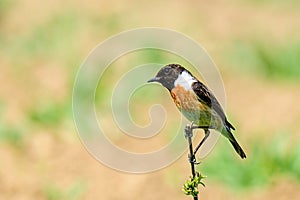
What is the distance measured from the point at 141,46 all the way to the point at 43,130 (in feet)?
11.4

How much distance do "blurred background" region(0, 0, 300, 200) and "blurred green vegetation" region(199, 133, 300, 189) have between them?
1cm

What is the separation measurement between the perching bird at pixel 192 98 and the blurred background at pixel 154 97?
3128mm

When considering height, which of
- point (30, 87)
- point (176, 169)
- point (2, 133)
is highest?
point (30, 87)

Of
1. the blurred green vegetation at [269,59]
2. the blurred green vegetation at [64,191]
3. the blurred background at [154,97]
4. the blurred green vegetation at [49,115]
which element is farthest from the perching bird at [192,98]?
the blurred green vegetation at [269,59]

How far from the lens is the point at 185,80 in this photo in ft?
13.9

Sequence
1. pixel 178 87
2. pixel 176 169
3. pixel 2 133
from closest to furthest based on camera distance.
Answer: pixel 178 87 → pixel 176 169 → pixel 2 133

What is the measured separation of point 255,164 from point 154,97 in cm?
293

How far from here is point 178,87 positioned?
4.24 metres

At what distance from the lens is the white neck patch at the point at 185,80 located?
419 cm

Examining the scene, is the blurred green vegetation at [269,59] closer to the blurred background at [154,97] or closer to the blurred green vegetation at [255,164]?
the blurred background at [154,97]

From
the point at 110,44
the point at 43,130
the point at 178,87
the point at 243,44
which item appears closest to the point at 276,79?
the point at 243,44

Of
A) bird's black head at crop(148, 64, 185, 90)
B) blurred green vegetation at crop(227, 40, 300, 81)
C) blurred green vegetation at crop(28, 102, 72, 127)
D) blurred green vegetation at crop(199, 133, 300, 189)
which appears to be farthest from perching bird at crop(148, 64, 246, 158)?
blurred green vegetation at crop(227, 40, 300, 81)

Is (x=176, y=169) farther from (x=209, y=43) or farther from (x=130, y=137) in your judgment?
(x=209, y=43)

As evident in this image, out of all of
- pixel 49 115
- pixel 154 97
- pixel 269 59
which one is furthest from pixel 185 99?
pixel 269 59
